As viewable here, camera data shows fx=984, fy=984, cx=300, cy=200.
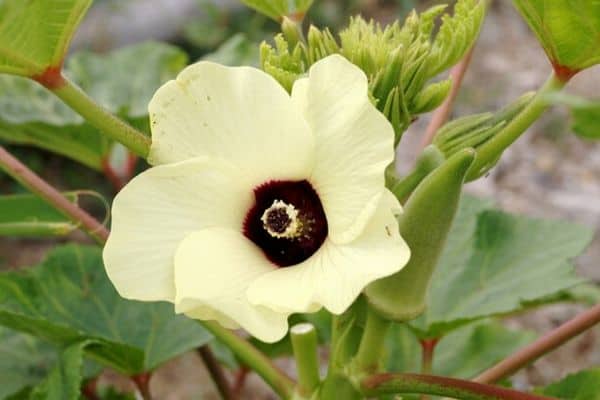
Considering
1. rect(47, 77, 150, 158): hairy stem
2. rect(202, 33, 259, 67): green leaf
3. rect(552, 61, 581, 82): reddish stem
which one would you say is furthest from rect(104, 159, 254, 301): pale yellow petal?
rect(202, 33, 259, 67): green leaf

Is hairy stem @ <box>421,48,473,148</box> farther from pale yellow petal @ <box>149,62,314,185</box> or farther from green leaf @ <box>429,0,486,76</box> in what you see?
pale yellow petal @ <box>149,62,314,185</box>

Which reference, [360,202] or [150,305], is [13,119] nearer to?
[150,305]

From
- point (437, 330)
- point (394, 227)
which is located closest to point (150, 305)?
point (437, 330)

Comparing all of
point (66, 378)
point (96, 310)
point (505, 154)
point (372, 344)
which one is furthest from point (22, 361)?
point (505, 154)

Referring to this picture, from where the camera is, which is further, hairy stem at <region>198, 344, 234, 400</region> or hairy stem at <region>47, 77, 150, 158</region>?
hairy stem at <region>198, 344, 234, 400</region>

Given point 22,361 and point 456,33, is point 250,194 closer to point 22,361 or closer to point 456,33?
point 456,33

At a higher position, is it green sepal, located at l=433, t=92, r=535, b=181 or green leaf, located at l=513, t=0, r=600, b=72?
green leaf, located at l=513, t=0, r=600, b=72
